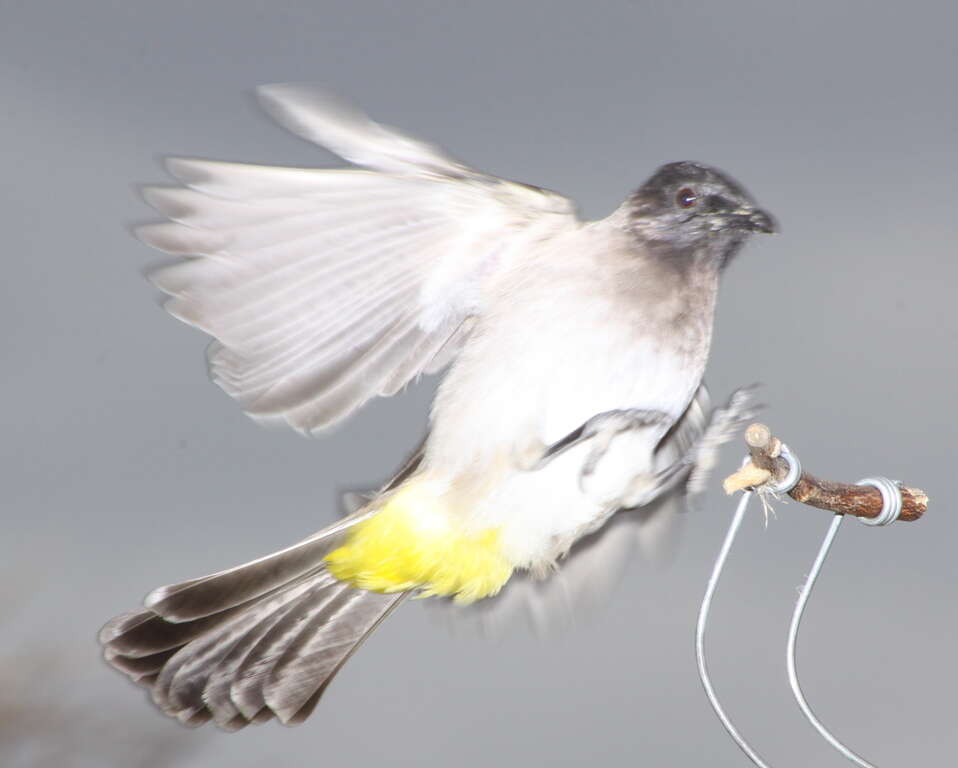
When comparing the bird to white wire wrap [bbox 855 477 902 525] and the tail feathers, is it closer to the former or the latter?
the tail feathers

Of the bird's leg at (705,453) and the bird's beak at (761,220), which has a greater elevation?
the bird's beak at (761,220)

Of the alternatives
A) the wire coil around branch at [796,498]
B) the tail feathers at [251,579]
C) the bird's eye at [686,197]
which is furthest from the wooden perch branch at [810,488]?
the tail feathers at [251,579]

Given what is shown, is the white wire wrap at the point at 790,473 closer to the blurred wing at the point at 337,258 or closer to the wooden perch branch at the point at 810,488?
the wooden perch branch at the point at 810,488

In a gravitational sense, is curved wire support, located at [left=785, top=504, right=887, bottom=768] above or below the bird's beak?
below

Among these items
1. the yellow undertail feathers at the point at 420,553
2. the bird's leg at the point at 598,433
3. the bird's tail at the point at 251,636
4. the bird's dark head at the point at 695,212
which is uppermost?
the bird's dark head at the point at 695,212

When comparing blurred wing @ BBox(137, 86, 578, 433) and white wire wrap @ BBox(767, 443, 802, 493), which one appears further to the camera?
blurred wing @ BBox(137, 86, 578, 433)

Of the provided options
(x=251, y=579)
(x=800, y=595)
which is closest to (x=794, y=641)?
(x=800, y=595)

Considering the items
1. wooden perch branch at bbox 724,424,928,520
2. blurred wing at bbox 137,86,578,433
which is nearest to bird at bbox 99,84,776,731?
blurred wing at bbox 137,86,578,433
